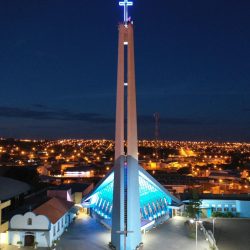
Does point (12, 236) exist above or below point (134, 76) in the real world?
below

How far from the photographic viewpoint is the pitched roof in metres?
23.1

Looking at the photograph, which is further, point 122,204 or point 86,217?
point 86,217

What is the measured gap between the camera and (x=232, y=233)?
2450 centimetres

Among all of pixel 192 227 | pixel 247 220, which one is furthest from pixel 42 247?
pixel 247 220

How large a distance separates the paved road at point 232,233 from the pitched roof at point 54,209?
31.8 feet

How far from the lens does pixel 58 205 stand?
84.7 feet

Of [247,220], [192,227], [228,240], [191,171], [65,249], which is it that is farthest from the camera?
[191,171]

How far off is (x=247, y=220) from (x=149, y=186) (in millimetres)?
7681

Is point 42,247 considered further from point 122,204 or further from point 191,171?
point 191,171

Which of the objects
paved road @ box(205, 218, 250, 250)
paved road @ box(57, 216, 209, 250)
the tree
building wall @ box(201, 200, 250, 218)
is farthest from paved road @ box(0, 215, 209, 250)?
building wall @ box(201, 200, 250, 218)

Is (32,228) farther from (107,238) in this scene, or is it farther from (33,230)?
(107,238)

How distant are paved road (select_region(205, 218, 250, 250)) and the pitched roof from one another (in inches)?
381

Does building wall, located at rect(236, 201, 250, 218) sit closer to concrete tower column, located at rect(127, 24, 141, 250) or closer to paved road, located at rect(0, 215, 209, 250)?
paved road, located at rect(0, 215, 209, 250)

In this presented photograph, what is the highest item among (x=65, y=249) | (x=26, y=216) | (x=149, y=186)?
(x=149, y=186)
